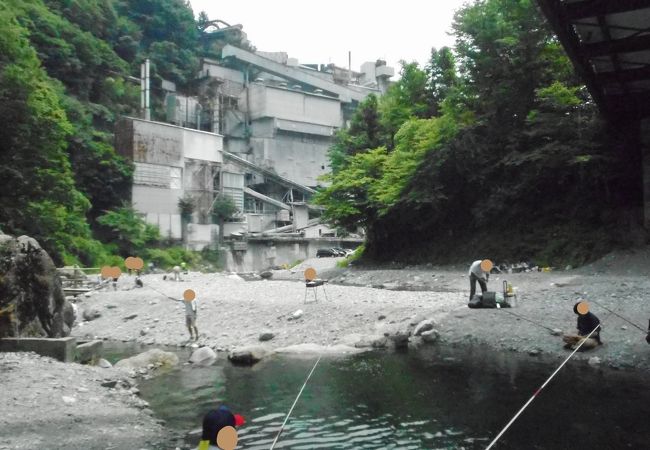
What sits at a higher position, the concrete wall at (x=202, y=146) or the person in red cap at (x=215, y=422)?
the concrete wall at (x=202, y=146)

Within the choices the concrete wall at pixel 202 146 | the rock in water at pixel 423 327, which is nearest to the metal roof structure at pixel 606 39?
the rock in water at pixel 423 327

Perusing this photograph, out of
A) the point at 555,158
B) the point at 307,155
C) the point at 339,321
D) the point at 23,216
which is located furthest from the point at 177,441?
the point at 307,155

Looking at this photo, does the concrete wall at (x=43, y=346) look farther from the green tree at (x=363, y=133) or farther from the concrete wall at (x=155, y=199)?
the concrete wall at (x=155, y=199)

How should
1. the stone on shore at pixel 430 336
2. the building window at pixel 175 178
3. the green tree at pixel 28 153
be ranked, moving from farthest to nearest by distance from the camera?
the building window at pixel 175 178 < the green tree at pixel 28 153 < the stone on shore at pixel 430 336

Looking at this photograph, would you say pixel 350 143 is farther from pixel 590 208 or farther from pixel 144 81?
pixel 144 81

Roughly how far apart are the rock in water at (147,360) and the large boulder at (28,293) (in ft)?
6.28

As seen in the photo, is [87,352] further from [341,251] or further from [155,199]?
[341,251]

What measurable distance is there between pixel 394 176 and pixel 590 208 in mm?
9920

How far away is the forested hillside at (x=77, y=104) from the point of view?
90.8 ft

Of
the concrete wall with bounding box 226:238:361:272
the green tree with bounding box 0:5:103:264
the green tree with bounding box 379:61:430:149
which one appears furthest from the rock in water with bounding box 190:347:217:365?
the concrete wall with bounding box 226:238:361:272

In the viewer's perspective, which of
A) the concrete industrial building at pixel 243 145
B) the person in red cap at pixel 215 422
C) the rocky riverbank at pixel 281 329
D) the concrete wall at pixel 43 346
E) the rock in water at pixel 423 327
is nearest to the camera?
the person in red cap at pixel 215 422

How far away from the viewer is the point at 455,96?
98.5 feet

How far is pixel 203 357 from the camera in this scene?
1316cm

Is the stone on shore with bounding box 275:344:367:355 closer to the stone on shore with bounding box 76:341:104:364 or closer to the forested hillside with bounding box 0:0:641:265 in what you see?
the stone on shore with bounding box 76:341:104:364
